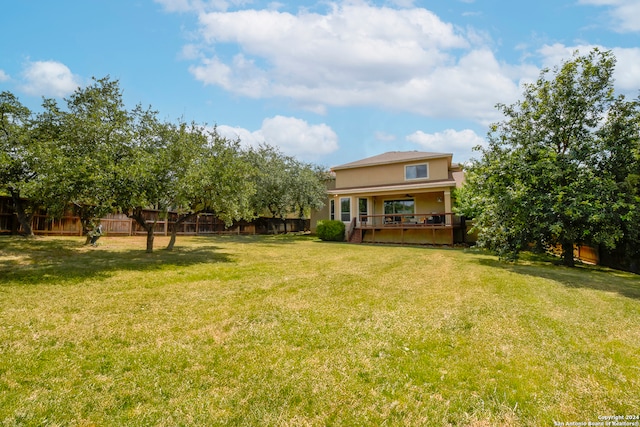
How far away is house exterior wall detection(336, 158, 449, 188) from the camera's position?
67.6ft

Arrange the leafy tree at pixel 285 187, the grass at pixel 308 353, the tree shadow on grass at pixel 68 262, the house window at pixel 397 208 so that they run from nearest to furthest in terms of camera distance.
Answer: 1. the grass at pixel 308 353
2. the tree shadow on grass at pixel 68 262
3. the house window at pixel 397 208
4. the leafy tree at pixel 285 187

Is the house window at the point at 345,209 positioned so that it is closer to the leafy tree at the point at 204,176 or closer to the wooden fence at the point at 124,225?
the wooden fence at the point at 124,225

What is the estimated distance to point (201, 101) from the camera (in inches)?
556

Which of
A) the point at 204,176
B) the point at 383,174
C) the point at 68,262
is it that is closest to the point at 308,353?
the point at 204,176

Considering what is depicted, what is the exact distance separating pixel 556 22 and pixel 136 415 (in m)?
15.3

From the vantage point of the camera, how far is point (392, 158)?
22.7 meters

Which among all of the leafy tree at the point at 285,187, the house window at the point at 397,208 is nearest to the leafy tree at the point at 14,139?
the leafy tree at the point at 285,187

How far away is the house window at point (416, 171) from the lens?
21.1 metres

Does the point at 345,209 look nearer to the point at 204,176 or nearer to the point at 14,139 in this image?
the point at 204,176

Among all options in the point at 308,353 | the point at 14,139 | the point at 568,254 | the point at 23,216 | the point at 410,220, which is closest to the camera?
the point at 308,353

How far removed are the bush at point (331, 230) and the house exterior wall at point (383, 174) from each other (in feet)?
13.5

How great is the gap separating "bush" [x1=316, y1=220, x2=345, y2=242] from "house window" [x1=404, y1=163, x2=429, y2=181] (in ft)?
18.8

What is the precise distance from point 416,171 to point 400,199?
2265 millimetres

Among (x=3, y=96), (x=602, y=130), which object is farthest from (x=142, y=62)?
(x=602, y=130)
